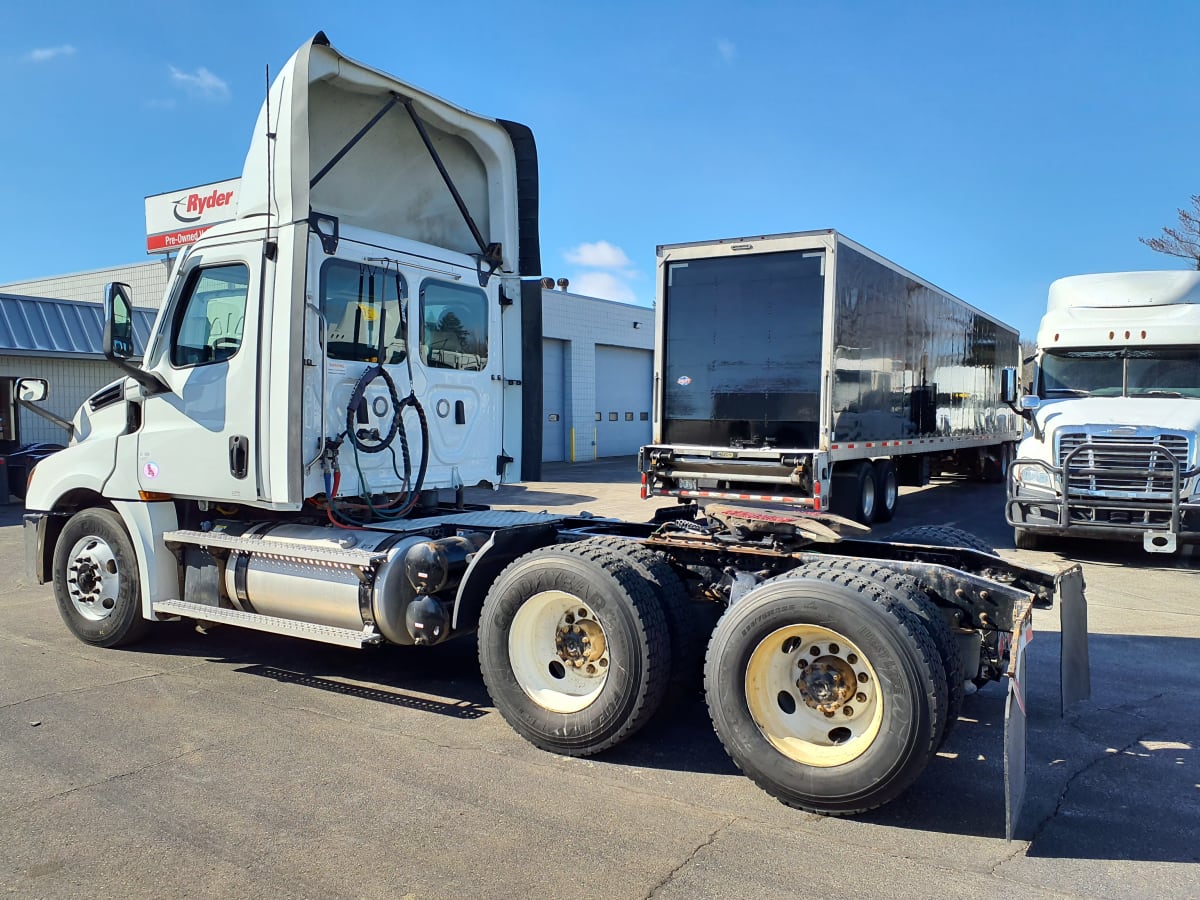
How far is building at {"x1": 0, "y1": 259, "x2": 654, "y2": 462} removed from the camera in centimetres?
1961

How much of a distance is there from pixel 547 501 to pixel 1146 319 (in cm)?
1070

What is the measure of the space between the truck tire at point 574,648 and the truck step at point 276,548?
93cm

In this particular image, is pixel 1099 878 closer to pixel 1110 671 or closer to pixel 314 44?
pixel 1110 671

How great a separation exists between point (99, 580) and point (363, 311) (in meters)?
2.96

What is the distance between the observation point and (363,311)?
6195 mm

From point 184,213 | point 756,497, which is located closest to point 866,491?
point 756,497

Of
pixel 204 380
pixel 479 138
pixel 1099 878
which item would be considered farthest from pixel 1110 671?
pixel 204 380

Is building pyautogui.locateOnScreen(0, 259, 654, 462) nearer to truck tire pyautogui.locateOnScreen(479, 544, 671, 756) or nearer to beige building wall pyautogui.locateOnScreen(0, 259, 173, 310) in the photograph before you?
beige building wall pyautogui.locateOnScreen(0, 259, 173, 310)

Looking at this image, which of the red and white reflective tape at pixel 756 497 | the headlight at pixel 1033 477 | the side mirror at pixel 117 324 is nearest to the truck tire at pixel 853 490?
the red and white reflective tape at pixel 756 497

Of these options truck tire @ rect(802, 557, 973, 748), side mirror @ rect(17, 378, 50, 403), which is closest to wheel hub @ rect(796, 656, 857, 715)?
truck tire @ rect(802, 557, 973, 748)

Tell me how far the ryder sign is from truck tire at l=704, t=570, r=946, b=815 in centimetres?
443

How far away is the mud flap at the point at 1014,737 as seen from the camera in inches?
140

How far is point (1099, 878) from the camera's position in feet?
11.4

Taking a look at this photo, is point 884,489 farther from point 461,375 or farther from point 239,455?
point 239,455
